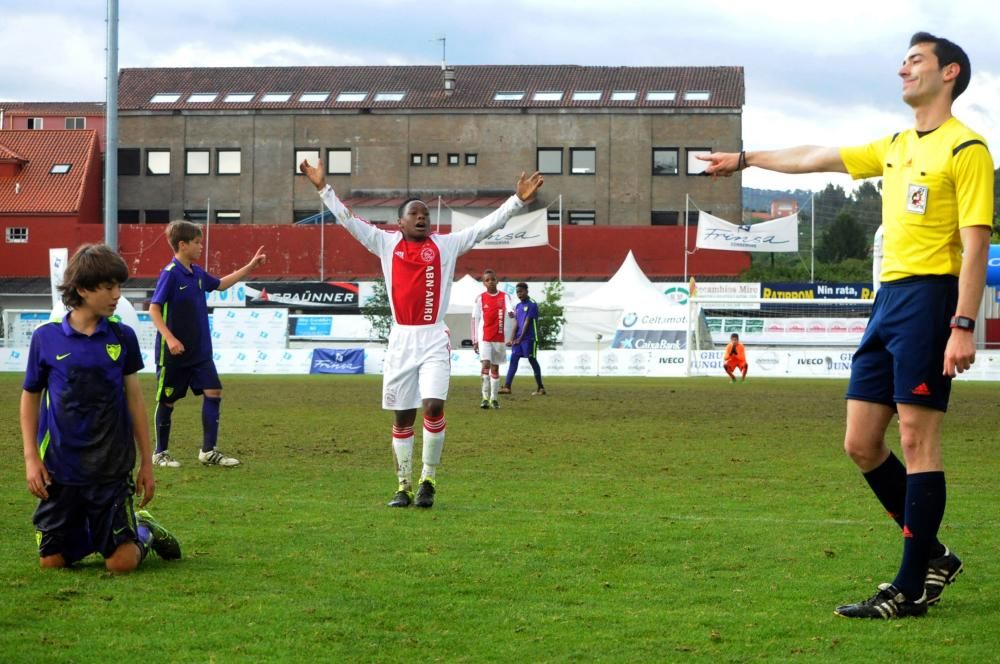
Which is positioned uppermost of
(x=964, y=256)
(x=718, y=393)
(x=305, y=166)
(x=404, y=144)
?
(x=404, y=144)

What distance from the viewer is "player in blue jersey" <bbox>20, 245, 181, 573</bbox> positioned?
21.4ft

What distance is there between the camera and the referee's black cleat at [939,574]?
5.84 metres

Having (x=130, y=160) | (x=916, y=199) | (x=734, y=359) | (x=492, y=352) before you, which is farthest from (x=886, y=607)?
(x=130, y=160)

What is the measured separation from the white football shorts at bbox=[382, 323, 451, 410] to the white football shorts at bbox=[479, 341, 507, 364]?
Answer: 12746 millimetres

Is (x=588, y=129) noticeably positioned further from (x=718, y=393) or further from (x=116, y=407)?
(x=116, y=407)

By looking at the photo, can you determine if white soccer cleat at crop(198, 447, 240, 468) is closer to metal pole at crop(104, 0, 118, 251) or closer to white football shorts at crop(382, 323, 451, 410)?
white football shorts at crop(382, 323, 451, 410)

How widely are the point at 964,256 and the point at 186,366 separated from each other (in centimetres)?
802

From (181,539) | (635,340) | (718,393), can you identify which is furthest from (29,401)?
(635,340)

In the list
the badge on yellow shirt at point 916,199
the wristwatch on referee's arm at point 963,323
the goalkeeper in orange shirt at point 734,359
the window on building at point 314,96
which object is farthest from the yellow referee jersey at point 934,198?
the window on building at point 314,96

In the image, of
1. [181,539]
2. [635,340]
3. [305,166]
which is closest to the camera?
[181,539]

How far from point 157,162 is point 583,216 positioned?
22.5m

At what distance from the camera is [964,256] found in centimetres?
550

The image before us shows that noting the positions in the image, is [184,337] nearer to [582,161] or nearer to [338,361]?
[338,361]

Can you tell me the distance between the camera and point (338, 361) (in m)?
39.9
